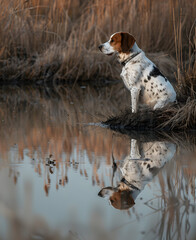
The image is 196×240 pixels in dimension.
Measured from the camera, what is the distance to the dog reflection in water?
412 centimetres

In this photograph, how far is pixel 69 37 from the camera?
533 inches

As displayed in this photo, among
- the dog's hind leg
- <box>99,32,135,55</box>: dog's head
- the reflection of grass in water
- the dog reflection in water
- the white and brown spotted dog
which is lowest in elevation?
the dog reflection in water

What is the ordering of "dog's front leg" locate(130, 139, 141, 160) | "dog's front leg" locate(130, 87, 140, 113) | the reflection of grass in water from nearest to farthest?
1. the reflection of grass in water
2. "dog's front leg" locate(130, 139, 141, 160)
3. "dog's front leg" locate(130, 87, 140, 113)

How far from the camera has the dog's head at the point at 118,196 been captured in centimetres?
393

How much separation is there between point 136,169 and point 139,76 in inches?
106

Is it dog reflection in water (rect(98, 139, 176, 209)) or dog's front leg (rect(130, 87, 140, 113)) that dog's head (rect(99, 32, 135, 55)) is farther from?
dog reflection in water (rect(98, 139, 176, 209))

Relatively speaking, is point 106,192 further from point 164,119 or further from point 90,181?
point 164,119

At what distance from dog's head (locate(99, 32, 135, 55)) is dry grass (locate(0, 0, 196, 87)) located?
490 centimetres

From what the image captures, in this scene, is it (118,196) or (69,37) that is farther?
(69,37)

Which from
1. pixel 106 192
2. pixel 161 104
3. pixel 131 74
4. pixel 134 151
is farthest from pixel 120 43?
pixel 106 192

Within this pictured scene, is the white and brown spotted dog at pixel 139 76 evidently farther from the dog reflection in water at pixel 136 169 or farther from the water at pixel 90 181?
the dog reflection in water at pixel 136 169

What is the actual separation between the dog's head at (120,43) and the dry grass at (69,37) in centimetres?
490

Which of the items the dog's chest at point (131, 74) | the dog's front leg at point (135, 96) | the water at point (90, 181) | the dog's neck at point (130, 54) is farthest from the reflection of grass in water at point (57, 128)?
the dog's neck at point (130, 54)

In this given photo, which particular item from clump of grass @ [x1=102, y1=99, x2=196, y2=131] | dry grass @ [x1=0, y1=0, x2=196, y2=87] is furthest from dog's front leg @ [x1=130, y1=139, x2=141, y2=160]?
dry grass @ [x1=0, y1=0, x2=196, y2=87]
